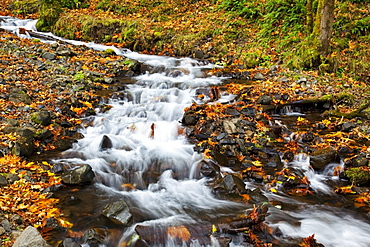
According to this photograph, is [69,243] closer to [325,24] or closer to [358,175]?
Answer: [358,175]

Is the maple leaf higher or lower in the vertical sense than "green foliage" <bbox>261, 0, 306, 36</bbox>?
lower

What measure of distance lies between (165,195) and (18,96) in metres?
5.01

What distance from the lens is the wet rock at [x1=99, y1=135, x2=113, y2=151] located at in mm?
6789

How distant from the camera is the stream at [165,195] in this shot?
4.28m

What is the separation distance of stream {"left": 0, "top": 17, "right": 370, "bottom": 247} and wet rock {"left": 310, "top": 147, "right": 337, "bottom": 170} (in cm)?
13

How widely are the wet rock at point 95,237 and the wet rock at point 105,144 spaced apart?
9.70 ft

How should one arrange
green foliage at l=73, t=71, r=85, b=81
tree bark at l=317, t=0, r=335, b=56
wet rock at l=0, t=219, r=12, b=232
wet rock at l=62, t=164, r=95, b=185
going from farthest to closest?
green foliage at l=73, t=71, r=85, b=81 → tree bark at l=317, t=0, r=335, b=56 → wet rock at l=62, t=164, r=95, b=185 → wet rock at l=0, t=219, r=12, b=232

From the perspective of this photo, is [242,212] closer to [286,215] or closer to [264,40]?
[286,215]

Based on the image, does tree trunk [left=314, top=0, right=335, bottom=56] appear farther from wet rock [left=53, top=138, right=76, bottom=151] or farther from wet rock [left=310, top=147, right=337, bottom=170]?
wet rock [left=53, top=138, right=76, bottom=151]

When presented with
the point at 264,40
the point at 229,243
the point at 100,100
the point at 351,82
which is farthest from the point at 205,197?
the point at 264,40

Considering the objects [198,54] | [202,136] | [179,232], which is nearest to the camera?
[179,232]

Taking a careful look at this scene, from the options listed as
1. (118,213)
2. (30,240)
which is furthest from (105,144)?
(30,240)

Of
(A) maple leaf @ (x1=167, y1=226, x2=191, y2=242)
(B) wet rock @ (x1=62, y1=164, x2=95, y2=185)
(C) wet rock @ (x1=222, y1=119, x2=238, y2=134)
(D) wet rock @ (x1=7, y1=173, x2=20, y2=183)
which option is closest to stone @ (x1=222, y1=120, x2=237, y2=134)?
(C) wet rock @ (x1=222, y1=119, x2=238, y2=134)

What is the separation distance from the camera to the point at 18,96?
7457 mm
